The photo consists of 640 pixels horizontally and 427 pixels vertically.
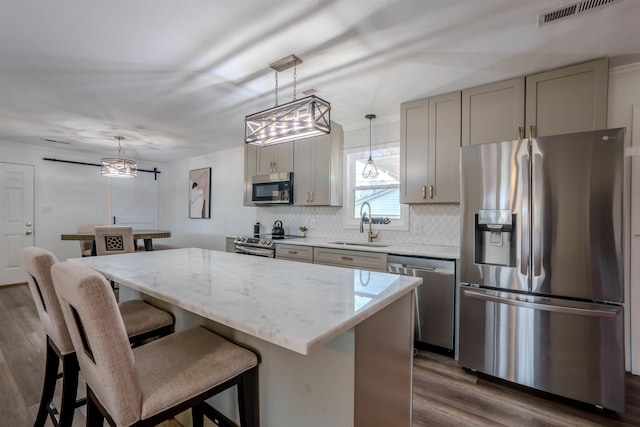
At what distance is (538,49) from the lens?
209 cm

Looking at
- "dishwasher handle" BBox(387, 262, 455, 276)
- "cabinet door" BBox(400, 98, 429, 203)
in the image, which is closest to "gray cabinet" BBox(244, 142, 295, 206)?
"cabinet door" BBox(400, 98, 429, 203)

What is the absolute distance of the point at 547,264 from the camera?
2039 mm

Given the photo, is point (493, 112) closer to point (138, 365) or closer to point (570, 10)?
point (570, 10)

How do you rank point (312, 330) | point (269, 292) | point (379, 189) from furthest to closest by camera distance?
point (379, 189), point (269, 292), point (312, 330)

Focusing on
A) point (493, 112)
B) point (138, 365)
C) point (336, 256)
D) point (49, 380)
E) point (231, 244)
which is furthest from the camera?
point (231, 244)

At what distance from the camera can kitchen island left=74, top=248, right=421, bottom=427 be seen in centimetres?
92

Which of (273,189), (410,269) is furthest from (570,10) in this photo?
(273,189)

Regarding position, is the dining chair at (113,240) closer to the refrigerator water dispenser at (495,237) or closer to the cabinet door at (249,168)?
the cabinet door at (249,168)

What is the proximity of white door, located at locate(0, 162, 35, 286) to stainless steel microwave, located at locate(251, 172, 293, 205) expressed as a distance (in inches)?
160

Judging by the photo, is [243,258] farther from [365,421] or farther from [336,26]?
[336,26]

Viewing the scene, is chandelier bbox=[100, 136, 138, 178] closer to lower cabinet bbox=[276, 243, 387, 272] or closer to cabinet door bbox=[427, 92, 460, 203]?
lower cabinet bbox=[276, 243, 387, 272]

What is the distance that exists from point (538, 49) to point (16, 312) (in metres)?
5.99

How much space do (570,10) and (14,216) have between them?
7420 millimetres

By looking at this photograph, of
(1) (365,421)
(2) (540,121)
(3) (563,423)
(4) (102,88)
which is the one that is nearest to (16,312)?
(4) (102,88)
